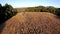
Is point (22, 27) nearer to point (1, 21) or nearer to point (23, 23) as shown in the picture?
point (23, 23)

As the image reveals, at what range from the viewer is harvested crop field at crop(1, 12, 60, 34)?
20906 mm

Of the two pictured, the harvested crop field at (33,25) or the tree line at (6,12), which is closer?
the harvested crop field at (33,25)

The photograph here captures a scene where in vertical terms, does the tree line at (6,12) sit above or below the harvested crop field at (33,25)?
above

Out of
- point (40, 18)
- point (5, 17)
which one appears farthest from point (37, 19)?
point (5, 17)

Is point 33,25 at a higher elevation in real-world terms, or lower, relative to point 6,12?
lower

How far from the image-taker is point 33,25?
22328 millimetres

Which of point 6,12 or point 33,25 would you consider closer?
point 33,25

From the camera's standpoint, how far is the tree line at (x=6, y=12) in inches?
1059

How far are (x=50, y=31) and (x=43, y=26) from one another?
1.62 metres

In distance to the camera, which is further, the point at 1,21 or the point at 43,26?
the point at 1,21

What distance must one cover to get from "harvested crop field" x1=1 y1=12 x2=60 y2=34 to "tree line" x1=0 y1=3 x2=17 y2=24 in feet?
8.49

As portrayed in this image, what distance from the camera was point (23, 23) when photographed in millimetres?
22938

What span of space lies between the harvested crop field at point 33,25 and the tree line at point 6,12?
8.49 ft

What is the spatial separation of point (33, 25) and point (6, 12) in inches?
290
